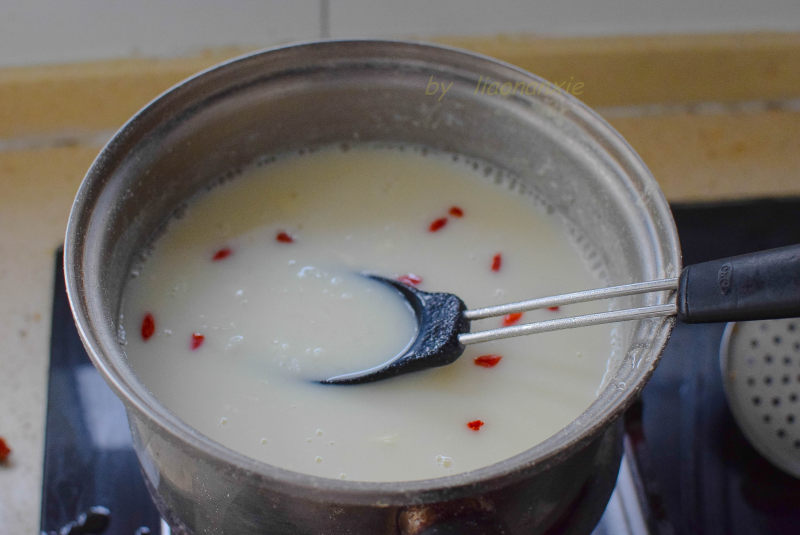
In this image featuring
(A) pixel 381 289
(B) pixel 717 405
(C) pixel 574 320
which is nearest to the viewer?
(C) pixel 574 320

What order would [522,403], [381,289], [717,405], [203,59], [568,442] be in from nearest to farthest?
[568,442] < [522,403] < [381,289] < [717,405] < [203,59]

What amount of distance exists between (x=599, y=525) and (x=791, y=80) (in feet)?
3.54

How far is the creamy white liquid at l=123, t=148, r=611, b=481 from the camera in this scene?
1.00 m

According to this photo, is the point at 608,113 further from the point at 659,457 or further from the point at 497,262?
the point at 659,457

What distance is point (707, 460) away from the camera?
123 centimetres

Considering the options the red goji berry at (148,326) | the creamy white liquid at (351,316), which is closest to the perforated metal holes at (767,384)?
the creamy white liquid at (351,316)

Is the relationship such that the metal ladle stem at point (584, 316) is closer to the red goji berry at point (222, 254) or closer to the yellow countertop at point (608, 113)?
the red goji berry at point (222, 254)

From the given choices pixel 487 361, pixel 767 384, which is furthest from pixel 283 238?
pixel 767 384

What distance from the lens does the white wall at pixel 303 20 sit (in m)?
1.53

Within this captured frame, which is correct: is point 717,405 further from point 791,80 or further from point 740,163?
point 791,80

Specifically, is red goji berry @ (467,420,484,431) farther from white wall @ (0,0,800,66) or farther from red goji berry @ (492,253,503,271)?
white wall @ (0,0,800,66)

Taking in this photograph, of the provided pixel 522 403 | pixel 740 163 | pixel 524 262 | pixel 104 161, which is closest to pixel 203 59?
pixel 104 161

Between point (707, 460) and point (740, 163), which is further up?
point (740, 163)

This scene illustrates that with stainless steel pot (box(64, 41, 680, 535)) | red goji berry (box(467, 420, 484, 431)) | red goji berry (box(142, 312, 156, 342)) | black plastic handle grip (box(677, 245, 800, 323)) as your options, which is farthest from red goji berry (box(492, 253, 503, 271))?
red goji berry (box(142, 312, 156, 342))
